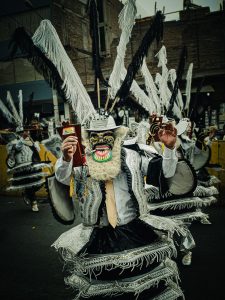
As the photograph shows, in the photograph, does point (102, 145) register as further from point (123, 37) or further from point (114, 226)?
point (123, 37)

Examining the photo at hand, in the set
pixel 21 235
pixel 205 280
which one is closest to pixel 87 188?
pixel 205 280

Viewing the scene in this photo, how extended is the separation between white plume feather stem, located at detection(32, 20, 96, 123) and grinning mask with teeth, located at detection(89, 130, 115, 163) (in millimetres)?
423

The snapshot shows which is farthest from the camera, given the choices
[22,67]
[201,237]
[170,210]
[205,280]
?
[22,67]

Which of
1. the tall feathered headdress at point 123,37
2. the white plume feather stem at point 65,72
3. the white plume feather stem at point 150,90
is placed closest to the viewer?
the white plume feather stem at point 65,72

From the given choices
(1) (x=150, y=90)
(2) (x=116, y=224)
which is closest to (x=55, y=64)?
(2) (x=116, y=224)

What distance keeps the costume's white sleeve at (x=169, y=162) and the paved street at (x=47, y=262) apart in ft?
5.89

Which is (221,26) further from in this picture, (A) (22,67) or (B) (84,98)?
(B) (84,98)

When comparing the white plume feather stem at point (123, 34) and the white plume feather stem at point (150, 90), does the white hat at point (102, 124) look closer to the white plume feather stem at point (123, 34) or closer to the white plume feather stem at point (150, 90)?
the white plume feather stem at point (123, 34)

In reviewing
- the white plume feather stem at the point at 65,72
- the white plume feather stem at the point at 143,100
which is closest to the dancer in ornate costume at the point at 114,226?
the white plume feather stem at the point at 65,72

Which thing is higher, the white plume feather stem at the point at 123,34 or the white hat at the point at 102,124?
the white plume feather stem at the point at 123,34

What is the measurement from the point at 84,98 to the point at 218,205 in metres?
5.65

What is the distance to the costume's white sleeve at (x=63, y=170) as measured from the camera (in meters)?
2.59

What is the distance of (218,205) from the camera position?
7.59 m

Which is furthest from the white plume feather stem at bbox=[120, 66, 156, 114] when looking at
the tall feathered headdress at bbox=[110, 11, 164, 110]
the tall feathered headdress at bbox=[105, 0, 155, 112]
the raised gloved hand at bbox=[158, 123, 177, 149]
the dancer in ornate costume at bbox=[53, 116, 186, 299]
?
the raised gloved hand at bbox=[158, 123, 177, 149]
